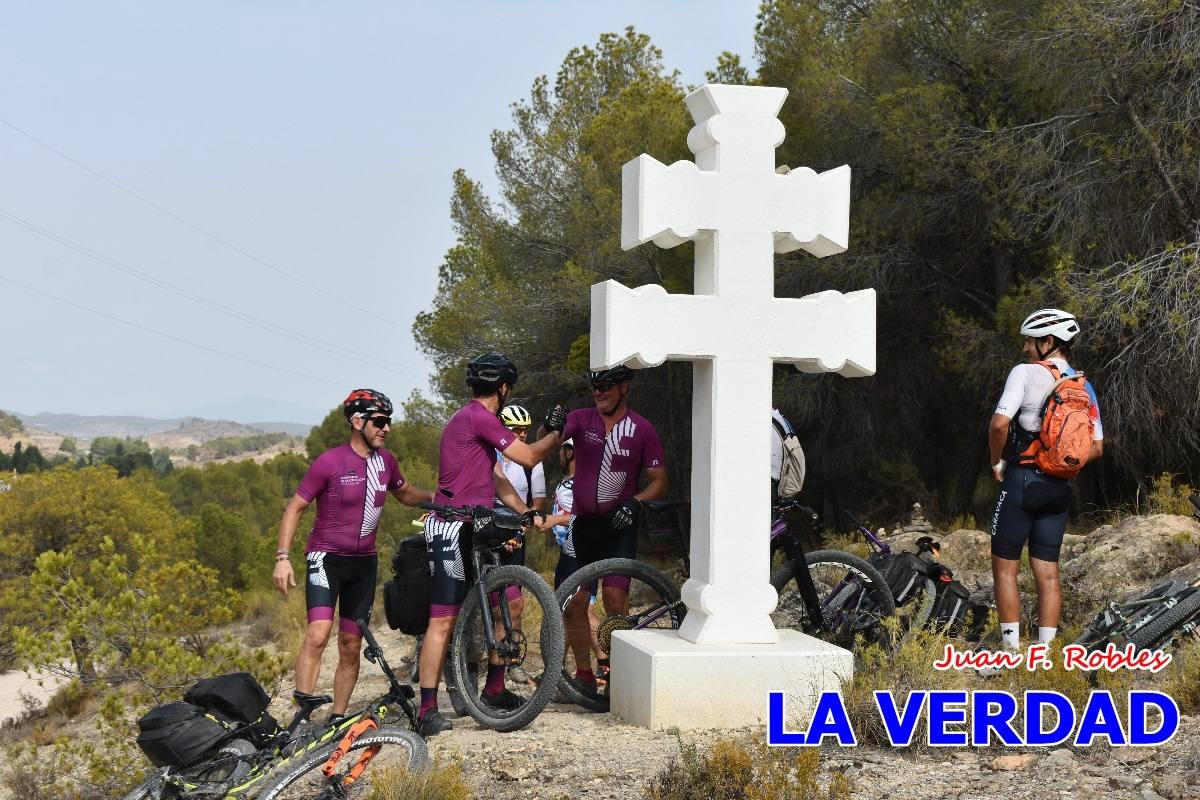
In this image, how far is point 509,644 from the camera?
18.8ft

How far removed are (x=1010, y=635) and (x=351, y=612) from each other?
3134 mm

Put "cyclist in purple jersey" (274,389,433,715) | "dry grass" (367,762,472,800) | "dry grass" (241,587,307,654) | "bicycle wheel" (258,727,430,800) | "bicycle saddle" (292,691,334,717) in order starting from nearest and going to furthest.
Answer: "dry grass" (367,762,472,800) → "bicycle wheel" (258,727,430,800) → "bicycle saddle" (292,691,334,717) → "cyclist in purple jersey" (274,389,433,715) → "dry grass" (241,587,307,654)

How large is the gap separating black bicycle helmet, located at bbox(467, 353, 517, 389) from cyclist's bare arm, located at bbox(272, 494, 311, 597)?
959 millimetres

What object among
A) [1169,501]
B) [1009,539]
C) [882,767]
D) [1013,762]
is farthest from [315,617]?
[1169,501]

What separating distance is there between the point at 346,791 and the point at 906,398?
13.7 metres

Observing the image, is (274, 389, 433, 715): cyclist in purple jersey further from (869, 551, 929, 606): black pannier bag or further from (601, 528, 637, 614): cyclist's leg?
(869, 551, 929, 606): black pannier bag

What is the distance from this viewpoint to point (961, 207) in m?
14.7

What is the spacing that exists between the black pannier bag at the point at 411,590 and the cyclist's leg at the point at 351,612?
0.39 ft

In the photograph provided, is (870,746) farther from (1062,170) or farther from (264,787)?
(1062,170)

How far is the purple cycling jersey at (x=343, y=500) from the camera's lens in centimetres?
587

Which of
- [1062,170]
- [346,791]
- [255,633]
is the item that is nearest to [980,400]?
[1062,170]

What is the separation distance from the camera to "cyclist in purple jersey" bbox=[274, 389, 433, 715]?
5785mm

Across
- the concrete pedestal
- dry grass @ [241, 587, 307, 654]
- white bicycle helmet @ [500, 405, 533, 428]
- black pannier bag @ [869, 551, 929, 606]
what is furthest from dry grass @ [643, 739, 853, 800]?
dry grass @ [241, 587, 307, 654]

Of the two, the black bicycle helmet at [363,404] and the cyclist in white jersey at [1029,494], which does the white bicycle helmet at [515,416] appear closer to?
the black bicycle helmet at [363,404]
